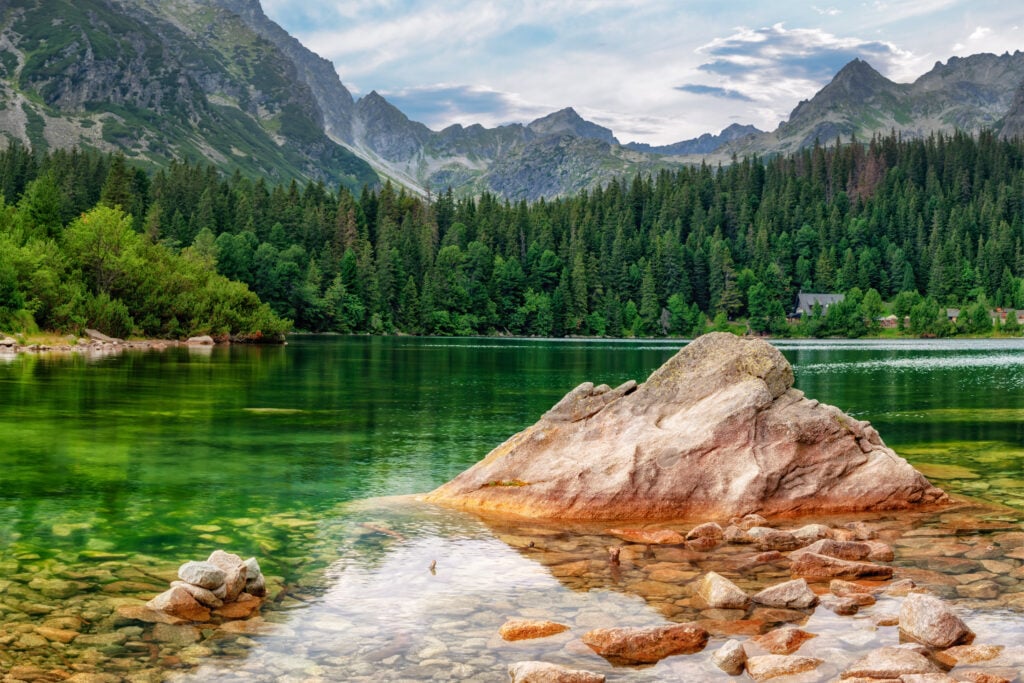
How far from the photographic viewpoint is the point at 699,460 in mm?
21094

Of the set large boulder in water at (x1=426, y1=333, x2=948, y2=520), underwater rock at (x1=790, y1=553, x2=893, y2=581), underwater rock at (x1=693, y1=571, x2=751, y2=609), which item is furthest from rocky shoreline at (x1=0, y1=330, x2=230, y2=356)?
underwater rock at (x1=790, y1=553, x2=893, y2=581)

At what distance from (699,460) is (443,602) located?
362 inches

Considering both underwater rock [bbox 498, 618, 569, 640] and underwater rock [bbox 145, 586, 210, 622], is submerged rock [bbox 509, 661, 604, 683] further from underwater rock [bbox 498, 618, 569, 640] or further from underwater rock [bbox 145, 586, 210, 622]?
underwater rock [bbox 145, 586, 210, 622]

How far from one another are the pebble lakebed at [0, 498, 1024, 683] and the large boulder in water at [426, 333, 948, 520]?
46.9 inches

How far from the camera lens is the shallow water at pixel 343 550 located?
1161cm

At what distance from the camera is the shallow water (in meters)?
11.6

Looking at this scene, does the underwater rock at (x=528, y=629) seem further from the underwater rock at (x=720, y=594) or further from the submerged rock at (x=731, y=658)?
the underwater rock at (x=720, y=594)

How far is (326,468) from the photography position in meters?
27.9

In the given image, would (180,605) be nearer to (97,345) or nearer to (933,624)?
(933,624)

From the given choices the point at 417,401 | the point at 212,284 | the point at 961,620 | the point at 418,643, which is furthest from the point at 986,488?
the point at 212,284

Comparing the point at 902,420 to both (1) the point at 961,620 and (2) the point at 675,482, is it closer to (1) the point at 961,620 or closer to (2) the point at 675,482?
(2) the point at 675,482

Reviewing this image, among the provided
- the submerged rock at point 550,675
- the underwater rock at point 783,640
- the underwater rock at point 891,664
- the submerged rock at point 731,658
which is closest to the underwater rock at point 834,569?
the underwater rock at point 783,640

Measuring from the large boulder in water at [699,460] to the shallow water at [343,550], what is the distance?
4.86 ft

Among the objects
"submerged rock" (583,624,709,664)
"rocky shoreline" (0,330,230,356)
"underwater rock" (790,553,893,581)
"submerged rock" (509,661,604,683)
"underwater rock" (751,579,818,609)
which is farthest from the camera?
"rocky shoreline" (0,330,230,356)
